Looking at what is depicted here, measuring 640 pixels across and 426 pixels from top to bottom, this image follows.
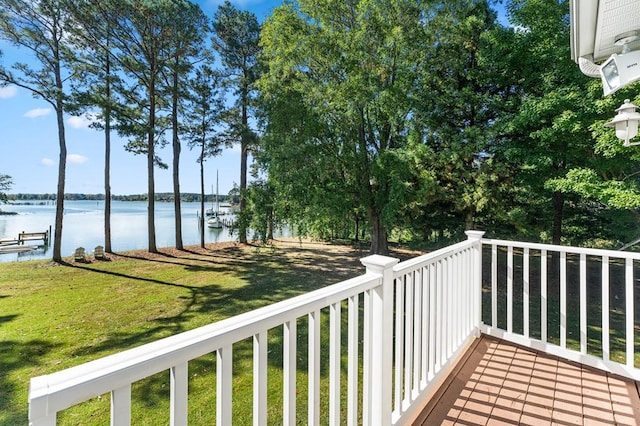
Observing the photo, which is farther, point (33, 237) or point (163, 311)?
point (33, 237)

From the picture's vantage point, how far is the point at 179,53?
10258mm

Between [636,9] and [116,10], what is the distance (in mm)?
11811

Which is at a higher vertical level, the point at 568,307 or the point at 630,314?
the point at 630,314

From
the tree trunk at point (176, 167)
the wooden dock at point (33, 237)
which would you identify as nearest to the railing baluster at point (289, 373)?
the tree trunk at point (176, 167)

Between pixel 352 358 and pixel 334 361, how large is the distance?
4.8 inches

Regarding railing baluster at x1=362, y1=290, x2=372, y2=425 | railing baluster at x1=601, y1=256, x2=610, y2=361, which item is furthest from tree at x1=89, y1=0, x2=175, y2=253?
railing baluster at x1=601, y1=256, x2=610, y2=361

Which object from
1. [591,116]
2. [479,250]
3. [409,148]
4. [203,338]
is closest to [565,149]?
[591,116]

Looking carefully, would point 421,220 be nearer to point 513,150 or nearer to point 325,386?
point 513,150

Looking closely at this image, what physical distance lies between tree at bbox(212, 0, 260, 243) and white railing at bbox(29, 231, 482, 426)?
344 inches

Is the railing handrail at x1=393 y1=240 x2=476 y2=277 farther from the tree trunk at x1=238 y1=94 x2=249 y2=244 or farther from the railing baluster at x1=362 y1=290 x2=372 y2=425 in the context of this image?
the tree trunk at x1=238 y1=94 x2=249 y2=244

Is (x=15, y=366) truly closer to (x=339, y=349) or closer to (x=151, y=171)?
(x=339, y=349)

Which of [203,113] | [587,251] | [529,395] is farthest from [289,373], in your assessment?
[203,113]

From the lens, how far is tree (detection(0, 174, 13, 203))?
1089 cm

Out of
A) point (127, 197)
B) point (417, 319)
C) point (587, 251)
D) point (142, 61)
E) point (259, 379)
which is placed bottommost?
point (417, 319)
